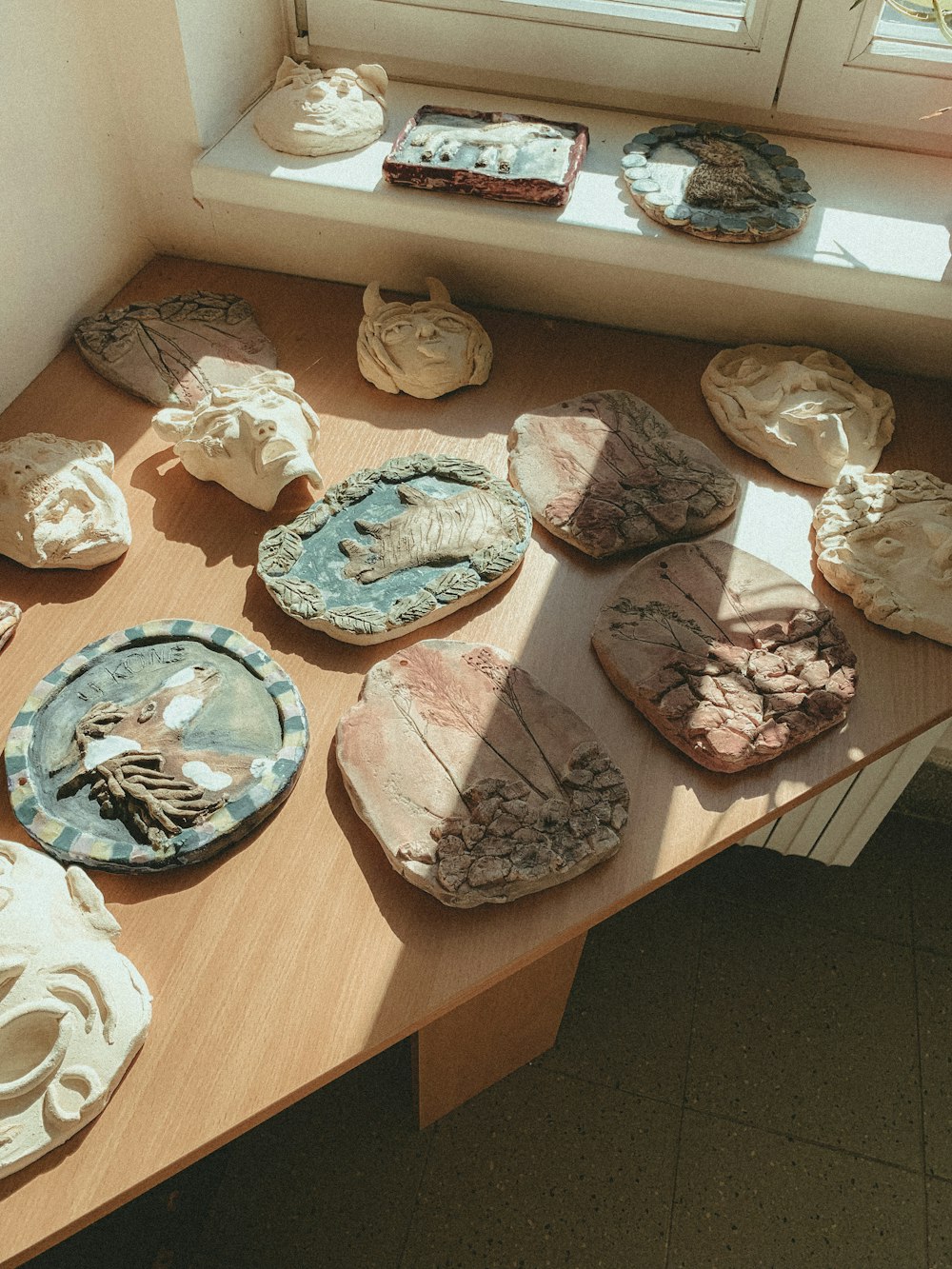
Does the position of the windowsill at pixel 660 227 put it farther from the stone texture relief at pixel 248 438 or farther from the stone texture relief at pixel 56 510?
the stone texture relief at pixel 56 510

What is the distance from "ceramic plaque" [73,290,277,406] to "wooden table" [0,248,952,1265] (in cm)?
6

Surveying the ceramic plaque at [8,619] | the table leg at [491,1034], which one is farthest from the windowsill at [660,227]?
the table leg at [491,1034]

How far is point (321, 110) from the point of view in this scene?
212 centimetres

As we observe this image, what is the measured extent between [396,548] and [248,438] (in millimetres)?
348

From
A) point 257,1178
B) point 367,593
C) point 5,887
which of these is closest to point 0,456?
point 367,593

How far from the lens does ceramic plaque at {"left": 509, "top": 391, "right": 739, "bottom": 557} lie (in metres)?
1.78

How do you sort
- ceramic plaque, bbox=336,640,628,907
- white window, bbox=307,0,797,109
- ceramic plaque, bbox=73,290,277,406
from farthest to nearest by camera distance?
1. white window, bbox=307,0,797,109
2. ceramic plaque, bbox=73,290,277,406
3. ceramic plaque, bbox=336,640,628,907

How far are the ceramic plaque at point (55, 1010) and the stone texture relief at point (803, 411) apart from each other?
1.45 meters

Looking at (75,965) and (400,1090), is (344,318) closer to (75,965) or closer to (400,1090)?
(75,965)

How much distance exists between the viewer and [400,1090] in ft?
6.99

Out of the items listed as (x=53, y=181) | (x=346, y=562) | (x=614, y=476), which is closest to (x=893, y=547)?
(x=614, y=476)

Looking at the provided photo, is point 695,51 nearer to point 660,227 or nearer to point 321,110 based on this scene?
point 660,227

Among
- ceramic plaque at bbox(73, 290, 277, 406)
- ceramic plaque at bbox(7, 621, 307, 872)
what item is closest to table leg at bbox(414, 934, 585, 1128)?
ceramic plaque at bbox(7, 621, 307, 872)

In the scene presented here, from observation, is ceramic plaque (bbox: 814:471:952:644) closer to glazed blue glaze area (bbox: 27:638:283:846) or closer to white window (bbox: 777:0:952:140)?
white window (bbox: 777:0:952:140)
